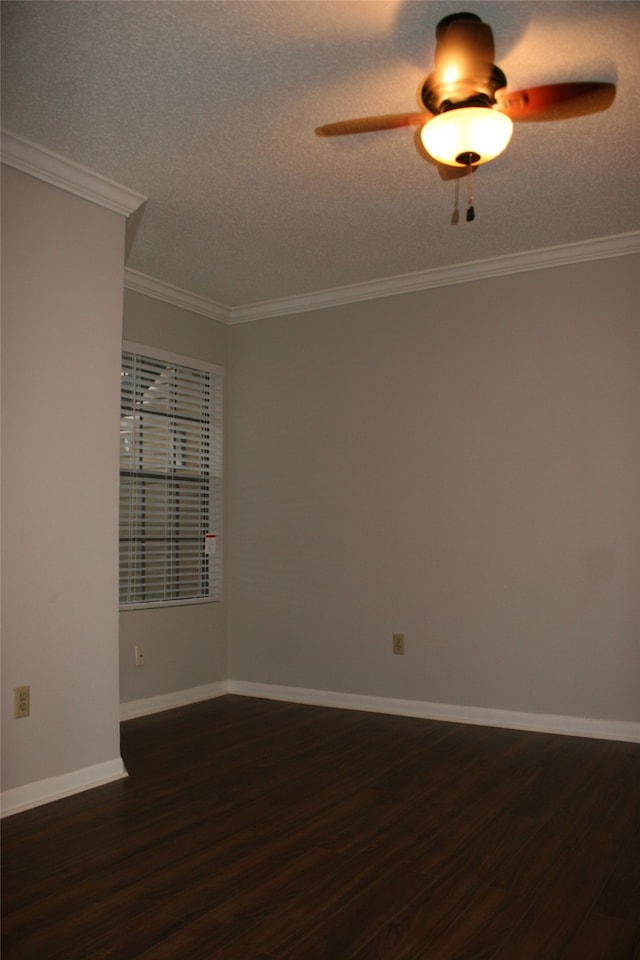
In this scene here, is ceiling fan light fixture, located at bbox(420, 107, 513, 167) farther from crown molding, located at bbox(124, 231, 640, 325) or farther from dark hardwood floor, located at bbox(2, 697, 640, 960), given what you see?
dark hardwood floor, located at bbox(2, 697, 640, 960)

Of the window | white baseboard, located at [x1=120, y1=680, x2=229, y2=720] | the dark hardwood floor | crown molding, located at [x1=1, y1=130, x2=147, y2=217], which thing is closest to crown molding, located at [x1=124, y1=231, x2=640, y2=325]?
the window

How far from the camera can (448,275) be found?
4.78m

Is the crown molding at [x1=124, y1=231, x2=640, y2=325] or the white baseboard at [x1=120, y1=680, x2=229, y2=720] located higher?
the crown molding at [x1=124, y1=231, x2=640, y2=325]

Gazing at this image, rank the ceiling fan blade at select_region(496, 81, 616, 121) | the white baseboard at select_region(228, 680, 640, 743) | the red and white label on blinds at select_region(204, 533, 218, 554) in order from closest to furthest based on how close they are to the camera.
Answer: the ceiling fan blade at select_region(496, 81, 616, 121)
the white baseboard at select_region(228, 680, 640, 743)
the red and white label on blinds at select_region(204, 533, 218, 554)

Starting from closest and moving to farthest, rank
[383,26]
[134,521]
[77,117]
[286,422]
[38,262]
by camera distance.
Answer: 1. [383,26]
2. [77,117]
3. [38,262]
4. [134,521]
5. [286,422]

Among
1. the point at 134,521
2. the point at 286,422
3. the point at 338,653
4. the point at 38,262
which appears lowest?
the point at 338,653

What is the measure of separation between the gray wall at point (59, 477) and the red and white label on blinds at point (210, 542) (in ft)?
5.97

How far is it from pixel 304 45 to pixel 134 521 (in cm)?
302

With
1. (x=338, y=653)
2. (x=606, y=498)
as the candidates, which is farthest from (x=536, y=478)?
(x=338, y=653)

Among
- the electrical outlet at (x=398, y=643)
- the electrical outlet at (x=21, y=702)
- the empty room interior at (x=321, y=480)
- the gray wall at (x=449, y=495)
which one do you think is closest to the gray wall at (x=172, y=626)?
the empty room interior at (x=321, y=480)

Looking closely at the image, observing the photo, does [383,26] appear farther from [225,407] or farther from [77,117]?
[225,407]

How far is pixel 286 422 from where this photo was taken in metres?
5.40

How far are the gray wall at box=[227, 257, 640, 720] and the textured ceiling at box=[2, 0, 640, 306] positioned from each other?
0.50 meters

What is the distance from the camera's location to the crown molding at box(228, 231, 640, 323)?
171 inches
